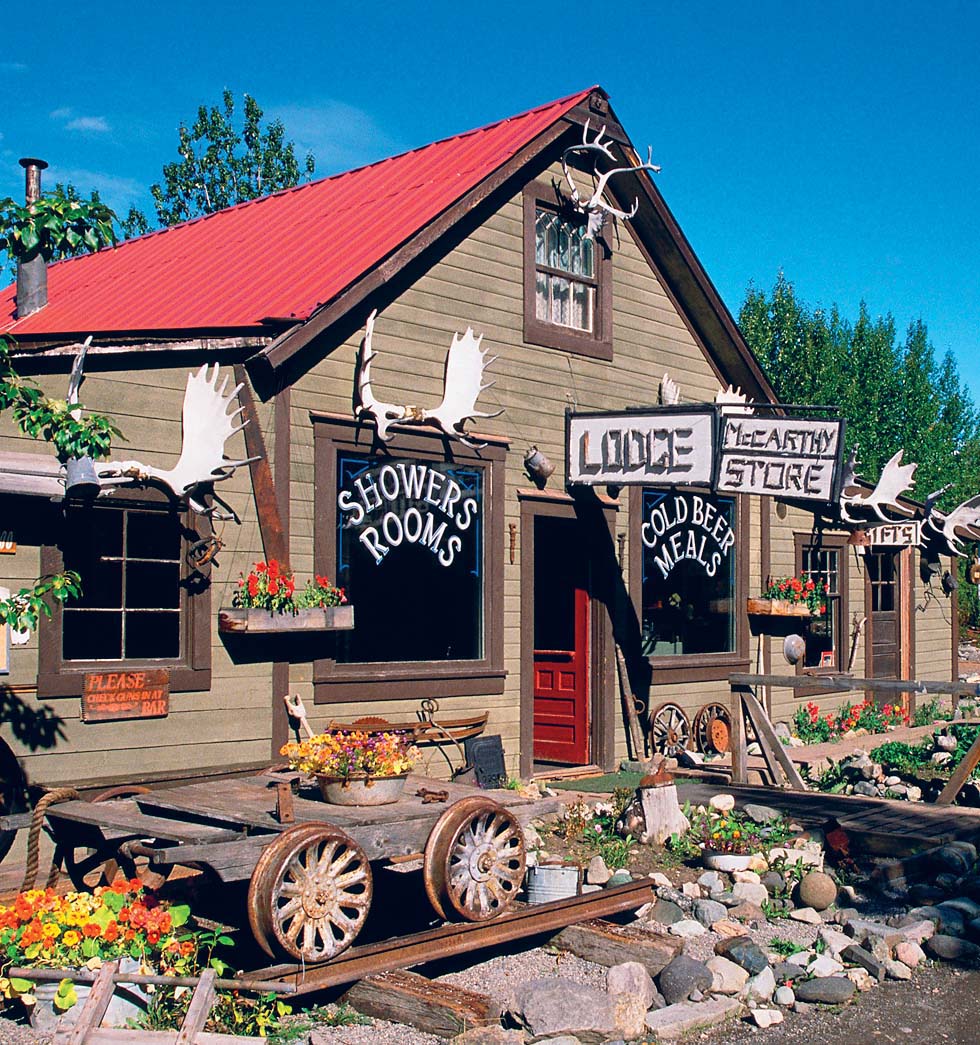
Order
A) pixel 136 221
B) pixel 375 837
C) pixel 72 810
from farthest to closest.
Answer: pixel 136 221
pixel 72 810
pixel 375 837

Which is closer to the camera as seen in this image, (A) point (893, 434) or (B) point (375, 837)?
(B) point (375, 837)

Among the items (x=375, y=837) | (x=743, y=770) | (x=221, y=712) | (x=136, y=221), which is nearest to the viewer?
(x=375, y=837)

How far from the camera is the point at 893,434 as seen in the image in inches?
1656

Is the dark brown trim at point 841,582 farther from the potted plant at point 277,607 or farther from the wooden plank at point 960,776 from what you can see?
the potted plant at point 277,607

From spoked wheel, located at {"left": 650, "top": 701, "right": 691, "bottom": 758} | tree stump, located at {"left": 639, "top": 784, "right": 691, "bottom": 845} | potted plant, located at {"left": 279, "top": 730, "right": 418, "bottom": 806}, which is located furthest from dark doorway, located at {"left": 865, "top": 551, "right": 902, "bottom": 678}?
potted plant, located at {"left": 279, "top": 730, "right": 418, "bottom": 806}

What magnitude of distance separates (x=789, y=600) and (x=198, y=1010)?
1110 centimetres

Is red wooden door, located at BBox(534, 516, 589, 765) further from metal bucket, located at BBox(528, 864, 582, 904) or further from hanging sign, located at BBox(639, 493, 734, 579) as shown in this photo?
metal bucket, located at BBox(528, 864, 582, 904)

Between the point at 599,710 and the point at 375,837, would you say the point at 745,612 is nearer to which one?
the point at 599,710

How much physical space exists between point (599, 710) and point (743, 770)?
1768mm

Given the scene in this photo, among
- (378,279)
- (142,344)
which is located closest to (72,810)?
(142,344)

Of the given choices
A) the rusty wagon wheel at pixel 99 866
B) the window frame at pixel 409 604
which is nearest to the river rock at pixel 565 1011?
the rusty wagon wheel at pixel 99 866

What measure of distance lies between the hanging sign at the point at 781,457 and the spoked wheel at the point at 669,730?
10.1ft

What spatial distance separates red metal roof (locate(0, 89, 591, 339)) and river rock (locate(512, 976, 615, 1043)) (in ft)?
18.1

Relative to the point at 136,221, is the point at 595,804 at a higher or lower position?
lower
